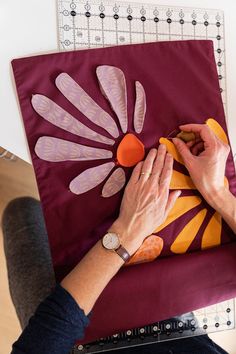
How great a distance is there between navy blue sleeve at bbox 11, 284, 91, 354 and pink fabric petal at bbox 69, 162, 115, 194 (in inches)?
7.7

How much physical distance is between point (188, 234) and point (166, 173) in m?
0.14

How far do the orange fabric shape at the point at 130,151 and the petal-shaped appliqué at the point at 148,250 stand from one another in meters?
0.15

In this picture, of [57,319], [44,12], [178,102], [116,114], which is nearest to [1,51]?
[44,12]

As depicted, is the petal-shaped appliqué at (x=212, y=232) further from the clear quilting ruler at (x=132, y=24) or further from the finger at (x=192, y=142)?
the clear quilting ruler at (x=132, y=24)

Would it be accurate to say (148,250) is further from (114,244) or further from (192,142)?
(192,142)

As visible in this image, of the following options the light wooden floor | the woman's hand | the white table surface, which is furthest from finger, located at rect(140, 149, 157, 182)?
the light wooden floor

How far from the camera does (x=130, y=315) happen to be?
78 centimetres

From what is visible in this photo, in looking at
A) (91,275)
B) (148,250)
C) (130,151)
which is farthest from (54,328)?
(130,151)

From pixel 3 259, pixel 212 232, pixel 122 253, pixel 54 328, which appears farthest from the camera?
pixel 3 259

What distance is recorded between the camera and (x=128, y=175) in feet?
2.54

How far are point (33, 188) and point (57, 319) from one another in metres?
0.49

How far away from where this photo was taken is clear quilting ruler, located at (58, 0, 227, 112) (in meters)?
0.78

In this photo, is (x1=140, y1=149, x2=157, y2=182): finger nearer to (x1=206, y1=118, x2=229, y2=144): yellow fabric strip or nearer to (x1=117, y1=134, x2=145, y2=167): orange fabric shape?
(x1=117, y1=134, x2=145, y2=167): orange fabric shape

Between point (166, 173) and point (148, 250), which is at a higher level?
point (166, 173)
